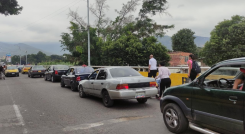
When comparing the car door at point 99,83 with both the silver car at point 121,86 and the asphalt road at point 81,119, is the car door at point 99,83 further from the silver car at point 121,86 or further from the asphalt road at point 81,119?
the asphalt road at point 81,119

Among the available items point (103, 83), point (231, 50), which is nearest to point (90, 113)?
point (103, 83)

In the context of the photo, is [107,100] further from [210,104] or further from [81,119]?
[210,104]

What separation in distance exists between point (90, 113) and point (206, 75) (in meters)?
3.91

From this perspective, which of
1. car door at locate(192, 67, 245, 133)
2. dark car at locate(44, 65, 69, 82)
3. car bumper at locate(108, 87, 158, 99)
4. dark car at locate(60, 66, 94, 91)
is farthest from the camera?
dark car at locate(44, 65, 69, 82)

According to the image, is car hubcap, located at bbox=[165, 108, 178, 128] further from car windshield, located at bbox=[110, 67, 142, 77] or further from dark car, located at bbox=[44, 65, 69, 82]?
dark car, located at bbox=[44, 65, 69, 82]

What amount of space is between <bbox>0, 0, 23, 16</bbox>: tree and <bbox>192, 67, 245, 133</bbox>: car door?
91.1 ft

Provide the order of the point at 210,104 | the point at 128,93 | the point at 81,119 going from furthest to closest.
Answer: the point at 128,93, the point at 81,119, the point at 210,104

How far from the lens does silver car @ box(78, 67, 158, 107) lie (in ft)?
22.8

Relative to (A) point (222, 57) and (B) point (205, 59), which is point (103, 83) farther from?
(B) point (205, 59)

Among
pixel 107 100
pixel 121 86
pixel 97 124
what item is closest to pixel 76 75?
pixel 107 100

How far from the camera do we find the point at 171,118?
4.71 m

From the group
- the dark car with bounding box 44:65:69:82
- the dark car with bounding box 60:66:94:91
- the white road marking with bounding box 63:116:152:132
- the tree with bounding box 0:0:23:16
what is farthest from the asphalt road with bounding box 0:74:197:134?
the tree with bounding box 0:0:23:16

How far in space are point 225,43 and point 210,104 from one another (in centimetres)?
3720

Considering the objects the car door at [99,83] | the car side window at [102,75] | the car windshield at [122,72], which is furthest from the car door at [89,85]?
the car windshield at [122,72]
